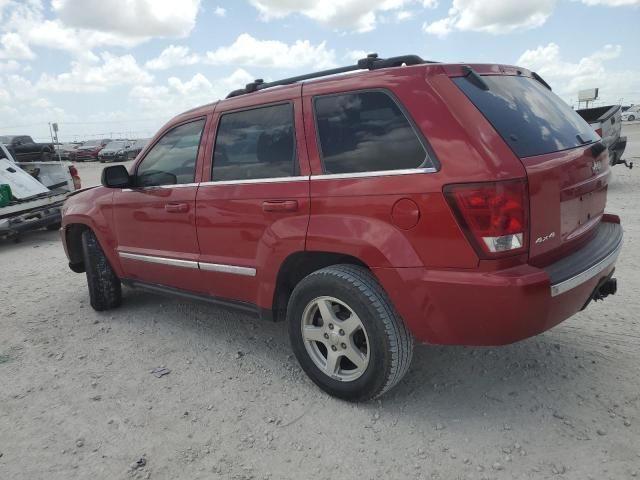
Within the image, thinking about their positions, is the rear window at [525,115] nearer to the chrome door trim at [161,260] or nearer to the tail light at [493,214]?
the tail light at [493,214]

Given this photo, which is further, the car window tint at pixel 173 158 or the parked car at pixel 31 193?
the parked car at pixel 31 193

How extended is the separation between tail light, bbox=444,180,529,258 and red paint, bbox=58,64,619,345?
0.03m

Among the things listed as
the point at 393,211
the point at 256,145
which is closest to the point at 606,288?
the point at 393,211

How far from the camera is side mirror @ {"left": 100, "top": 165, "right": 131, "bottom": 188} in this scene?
3.84m

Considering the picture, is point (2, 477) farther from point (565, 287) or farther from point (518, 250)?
point (565, 287)

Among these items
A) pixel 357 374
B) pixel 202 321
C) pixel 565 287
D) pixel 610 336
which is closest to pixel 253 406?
pixel 357 374

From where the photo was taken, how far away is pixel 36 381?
11.0 feet

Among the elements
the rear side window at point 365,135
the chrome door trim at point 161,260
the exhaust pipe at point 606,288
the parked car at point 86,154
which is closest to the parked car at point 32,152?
the chrome door trim at point 161,260

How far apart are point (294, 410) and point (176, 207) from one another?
1.66 metres

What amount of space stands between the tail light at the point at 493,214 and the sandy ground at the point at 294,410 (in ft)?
3.23

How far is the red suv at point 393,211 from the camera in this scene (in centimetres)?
230

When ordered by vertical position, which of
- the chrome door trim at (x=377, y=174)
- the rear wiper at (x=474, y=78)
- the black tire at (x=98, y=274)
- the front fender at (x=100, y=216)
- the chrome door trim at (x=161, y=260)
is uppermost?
the rear wiper at (x=474, y=78)

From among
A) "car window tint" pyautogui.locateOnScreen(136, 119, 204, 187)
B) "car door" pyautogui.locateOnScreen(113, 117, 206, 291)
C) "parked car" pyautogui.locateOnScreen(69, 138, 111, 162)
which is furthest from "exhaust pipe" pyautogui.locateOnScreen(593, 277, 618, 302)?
"parked car" pyautogui.locateOnScreen(69, 138, 111, 162)

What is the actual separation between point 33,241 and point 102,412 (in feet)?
22.9
